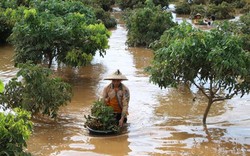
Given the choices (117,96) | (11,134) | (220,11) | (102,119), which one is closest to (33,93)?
(102,119)

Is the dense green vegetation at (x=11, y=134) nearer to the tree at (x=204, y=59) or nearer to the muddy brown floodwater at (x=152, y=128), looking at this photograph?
the muddy brown floodwater at (x=152, y=128)

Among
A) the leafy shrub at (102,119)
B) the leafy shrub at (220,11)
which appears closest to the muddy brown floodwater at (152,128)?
the leafy shrub at (102,119)

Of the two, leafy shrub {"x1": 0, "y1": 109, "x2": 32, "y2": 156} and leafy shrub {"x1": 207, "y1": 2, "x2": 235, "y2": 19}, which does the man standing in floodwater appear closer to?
leafy shrub {"x1": 0, "y1": 109, "x2": 32, "y2": 156}

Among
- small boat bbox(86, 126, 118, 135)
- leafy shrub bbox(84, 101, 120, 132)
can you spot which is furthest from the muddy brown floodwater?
leafy shrub bbox(84, 101, 120, 132)

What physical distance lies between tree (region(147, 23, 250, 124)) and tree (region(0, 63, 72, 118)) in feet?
6.86

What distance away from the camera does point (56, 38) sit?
1307 cm

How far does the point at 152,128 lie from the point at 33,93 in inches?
103

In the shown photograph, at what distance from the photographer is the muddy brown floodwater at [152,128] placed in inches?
342

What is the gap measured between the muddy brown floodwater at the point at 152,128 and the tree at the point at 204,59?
43.1 inches

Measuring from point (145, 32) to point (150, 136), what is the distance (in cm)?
1093

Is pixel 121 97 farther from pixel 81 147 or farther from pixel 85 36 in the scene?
pixel 85 36

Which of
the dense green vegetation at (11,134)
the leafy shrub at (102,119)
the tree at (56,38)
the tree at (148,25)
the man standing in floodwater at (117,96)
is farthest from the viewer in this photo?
the tree at (148,25)

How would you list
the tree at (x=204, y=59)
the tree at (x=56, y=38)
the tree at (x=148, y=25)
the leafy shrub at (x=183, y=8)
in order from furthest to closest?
the leafy shrub at (x=183, y=8) < the tree at (x=148, y=25) < the tree at (x=56, y=38) < the tree at (x=204, y=59)

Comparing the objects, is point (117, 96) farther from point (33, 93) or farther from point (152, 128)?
point (33, 93)
